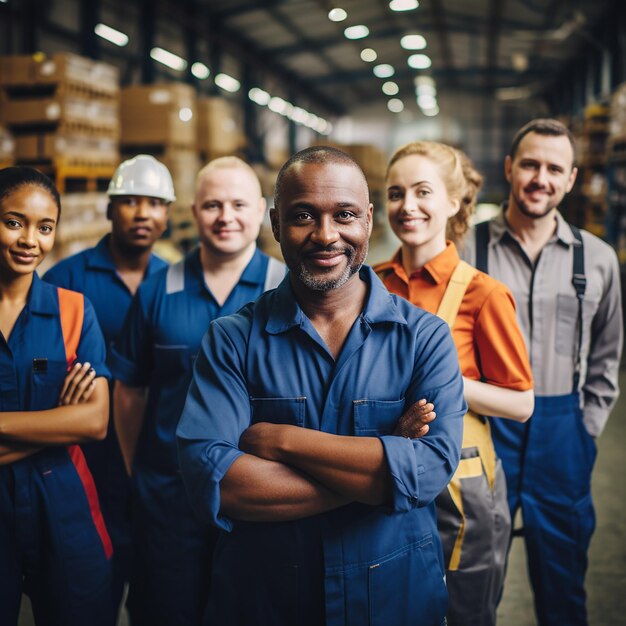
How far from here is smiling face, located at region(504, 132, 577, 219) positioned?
2.73m

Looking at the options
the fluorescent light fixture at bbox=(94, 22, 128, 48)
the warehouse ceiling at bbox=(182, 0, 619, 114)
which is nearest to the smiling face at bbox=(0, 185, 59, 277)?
the warehouse ceiling at bbox=(182, 0, 619, 114)

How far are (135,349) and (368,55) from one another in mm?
19120

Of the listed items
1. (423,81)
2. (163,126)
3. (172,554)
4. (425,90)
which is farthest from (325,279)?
(425,90)

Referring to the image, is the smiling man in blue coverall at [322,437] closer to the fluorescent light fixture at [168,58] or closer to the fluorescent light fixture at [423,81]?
the fluorescent light fixture at [168,58]

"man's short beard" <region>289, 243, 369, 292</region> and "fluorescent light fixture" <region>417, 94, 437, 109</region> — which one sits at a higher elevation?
"fluorescent light fixture" <region>417, 94, 437, 109</region>

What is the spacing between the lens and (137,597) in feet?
8.47

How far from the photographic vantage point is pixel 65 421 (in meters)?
2.02

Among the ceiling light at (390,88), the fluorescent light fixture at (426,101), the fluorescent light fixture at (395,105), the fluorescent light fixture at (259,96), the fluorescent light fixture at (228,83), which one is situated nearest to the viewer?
the fluorescent light fixture at (228,83)

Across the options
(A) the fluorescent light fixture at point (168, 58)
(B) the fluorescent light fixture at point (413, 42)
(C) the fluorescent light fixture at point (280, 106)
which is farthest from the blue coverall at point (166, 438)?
(C) the fluorescent light fixture at point (280, 106)

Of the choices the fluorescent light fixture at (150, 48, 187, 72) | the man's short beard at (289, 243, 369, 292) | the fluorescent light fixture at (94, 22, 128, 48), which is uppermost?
the fluorescent light fixture at (150, 48, 187, 72)

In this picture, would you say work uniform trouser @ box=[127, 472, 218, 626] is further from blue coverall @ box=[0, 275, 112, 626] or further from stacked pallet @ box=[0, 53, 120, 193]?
stacked pallet @ box=[0, 53, 120, 193]

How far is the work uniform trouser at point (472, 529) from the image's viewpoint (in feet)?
6.91

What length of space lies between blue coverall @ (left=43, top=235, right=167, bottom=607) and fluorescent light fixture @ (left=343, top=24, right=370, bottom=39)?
15.1 meters

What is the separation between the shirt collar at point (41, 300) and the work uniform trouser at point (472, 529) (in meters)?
1.37
